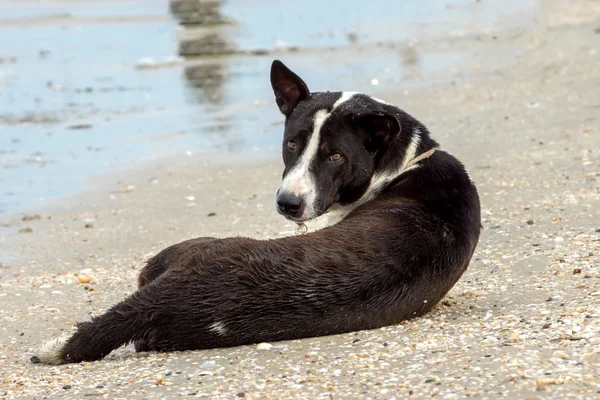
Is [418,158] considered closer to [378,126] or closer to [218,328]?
[378,126]

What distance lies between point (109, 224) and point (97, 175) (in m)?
2.10

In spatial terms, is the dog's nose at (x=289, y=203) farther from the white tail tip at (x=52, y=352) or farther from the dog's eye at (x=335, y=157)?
the white tail tip at (x=52, y=352)

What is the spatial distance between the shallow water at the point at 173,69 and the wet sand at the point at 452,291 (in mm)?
1117

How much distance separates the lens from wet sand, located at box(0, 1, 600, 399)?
4.88 metres

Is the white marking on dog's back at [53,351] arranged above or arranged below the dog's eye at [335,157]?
below

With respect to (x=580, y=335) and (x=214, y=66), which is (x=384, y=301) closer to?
(x=580, y=335)

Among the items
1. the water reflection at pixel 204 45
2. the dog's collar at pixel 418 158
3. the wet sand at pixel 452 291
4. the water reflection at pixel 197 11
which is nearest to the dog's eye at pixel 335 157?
the dog's collar at pixel 418 158

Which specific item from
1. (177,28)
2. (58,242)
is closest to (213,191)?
(58,242)

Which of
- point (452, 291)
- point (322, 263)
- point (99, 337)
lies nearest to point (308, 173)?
point (322, 263)

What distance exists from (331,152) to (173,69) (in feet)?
42.7

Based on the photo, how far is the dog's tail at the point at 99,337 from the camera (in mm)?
5410

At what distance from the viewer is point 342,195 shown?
21.6 feet

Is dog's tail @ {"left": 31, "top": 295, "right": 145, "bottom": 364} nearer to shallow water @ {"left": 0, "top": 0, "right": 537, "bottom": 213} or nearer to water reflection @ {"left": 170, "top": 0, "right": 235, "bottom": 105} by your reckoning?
shallow water @ {"left": 0, "top": 0, "right": 537, "bottom": 213}

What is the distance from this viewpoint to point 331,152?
6414 mm
